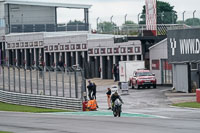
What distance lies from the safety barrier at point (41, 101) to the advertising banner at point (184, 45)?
12.2 m

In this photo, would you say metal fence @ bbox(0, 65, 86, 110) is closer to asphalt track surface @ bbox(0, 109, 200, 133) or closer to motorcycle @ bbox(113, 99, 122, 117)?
motorcycle @ bbox(113, 99, 122, 117)

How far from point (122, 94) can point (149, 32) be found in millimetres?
10124

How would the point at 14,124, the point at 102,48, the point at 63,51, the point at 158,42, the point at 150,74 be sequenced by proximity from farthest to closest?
1. the point at 63,51
2. the point at 102,48
3. the point at 158,42
4. the point at 150,74
5. the point at 14,124

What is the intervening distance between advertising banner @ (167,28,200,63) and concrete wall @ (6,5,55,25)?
1468 inches

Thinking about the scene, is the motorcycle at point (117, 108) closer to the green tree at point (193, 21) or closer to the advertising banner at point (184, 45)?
the advertising banner at point (184, 45)

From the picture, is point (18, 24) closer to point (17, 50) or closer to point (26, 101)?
point (17, 50)

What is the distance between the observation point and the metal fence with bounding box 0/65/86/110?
1510 inches

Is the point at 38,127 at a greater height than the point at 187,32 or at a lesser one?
lesser

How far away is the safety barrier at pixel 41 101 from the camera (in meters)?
38.8

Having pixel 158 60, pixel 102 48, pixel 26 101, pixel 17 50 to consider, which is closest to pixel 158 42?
pixel 158 60

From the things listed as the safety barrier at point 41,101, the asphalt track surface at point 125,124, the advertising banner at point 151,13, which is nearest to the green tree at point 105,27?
the advertising banner at point 151,13

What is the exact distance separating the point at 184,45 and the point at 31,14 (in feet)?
133

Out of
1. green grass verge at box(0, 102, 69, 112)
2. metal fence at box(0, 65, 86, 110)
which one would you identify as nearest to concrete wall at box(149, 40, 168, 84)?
metal fence at box(0, 65, 86, 110)

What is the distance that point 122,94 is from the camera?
4919cm
